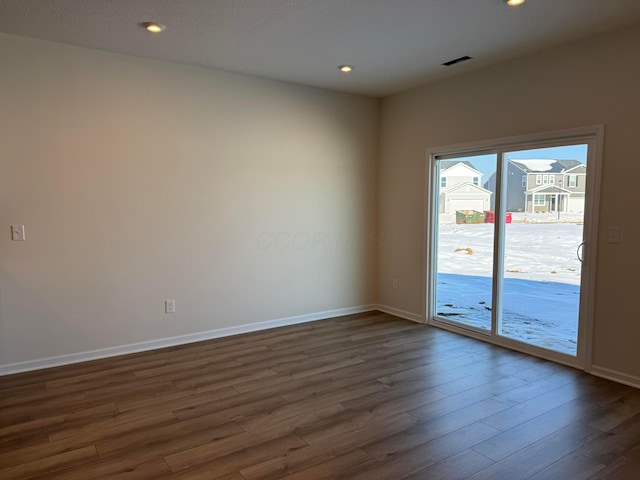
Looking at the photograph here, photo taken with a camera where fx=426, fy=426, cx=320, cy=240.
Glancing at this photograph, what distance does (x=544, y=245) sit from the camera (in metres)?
3.96

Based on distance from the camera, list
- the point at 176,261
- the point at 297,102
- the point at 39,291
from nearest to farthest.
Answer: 1. the point at 39,291
2. the point at 176,261
3. the point at 297,102

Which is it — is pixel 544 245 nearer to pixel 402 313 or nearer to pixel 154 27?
pixel 402 313

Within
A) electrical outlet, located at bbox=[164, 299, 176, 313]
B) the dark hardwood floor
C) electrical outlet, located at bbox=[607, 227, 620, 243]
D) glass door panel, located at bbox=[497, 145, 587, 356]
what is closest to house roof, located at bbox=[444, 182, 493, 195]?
glass door panel, located at bbox=[497, 145, 587, 356]

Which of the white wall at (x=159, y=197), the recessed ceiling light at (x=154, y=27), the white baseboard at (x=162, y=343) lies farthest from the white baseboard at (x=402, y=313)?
the recessed ceiling light at (x=154, y=27)

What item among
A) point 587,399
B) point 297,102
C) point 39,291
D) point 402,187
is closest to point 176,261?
point 39,291

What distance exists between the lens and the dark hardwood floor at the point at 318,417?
2.28 metres

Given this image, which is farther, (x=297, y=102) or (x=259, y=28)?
(x=297, y=102)

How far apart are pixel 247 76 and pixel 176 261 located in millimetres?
2085

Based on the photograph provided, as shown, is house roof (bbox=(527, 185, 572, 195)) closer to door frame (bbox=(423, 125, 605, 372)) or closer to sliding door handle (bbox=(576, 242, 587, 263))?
door frame (bbox=(423, 125, 605, 372))

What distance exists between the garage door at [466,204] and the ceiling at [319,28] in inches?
54.0

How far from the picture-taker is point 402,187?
532 centimetres

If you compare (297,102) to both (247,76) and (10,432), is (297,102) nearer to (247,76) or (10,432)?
(247,76)

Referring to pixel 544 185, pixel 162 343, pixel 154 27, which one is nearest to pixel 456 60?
pixel 544 185

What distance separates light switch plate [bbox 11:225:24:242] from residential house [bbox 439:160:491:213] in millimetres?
4175
